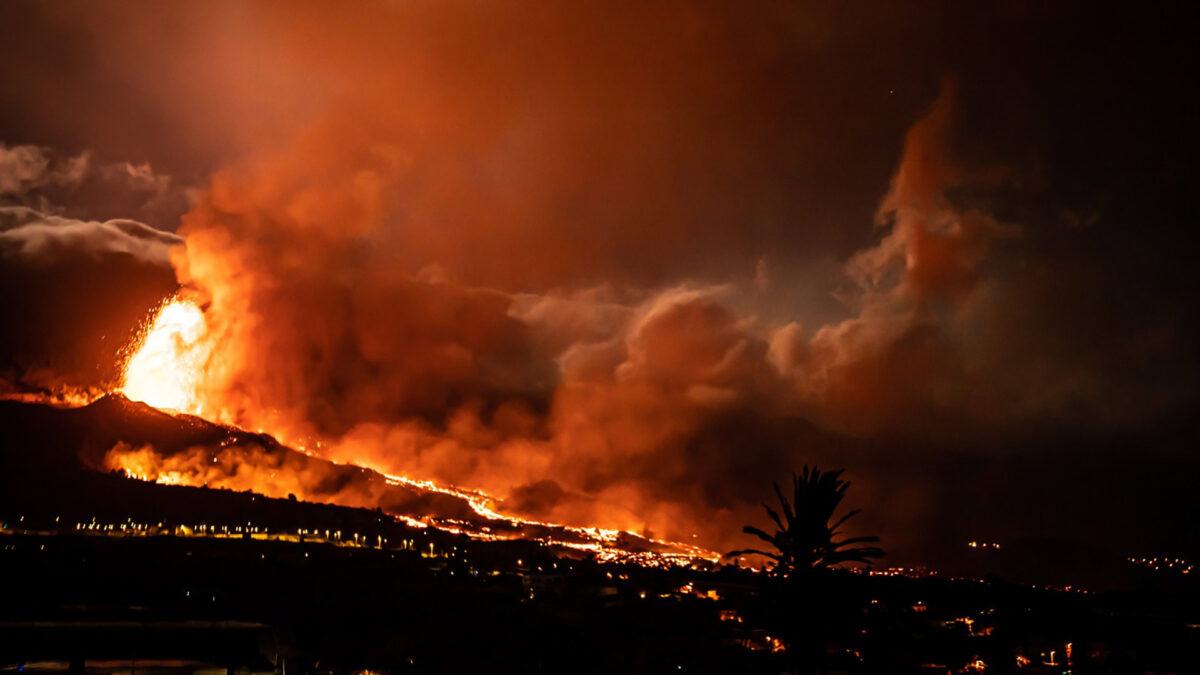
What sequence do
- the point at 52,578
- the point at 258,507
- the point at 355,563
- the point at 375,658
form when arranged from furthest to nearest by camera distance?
1. the point at 258,507
2. the point at 355,563
3. the point at 52,578
4. the point at 375,658

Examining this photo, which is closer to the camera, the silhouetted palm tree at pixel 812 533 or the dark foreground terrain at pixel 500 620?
the silhouetted palm tree at pixel 812 533

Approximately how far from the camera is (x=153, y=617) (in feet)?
169

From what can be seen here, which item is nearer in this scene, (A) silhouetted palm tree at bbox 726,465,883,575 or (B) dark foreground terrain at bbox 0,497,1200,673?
(A) silhouetted palm tree at bbox 726,465,883,575

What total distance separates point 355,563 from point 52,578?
2572cm

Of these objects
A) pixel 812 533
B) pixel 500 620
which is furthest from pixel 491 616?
pixel 812 533

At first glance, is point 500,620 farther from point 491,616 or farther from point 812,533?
point 812,533

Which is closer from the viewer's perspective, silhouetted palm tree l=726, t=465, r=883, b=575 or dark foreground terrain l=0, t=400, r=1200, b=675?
silhouetted palm tree l=726, t=465, r=883, b=575

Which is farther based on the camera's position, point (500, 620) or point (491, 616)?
point (491, 616)

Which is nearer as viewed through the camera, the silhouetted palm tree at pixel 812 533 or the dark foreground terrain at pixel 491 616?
the silhouetted palm tree at pixel 812 533

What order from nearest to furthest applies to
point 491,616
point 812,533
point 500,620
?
point 812,533 → point 500,620 → point 491,616

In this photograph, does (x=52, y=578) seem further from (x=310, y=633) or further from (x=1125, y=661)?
(x=1125, y=661)

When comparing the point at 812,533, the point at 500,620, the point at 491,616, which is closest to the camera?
the point at 812,533

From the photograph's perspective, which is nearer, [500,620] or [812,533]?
[812,533]

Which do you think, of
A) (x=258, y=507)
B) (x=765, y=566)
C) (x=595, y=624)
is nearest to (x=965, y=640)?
(x=595, y=624)
